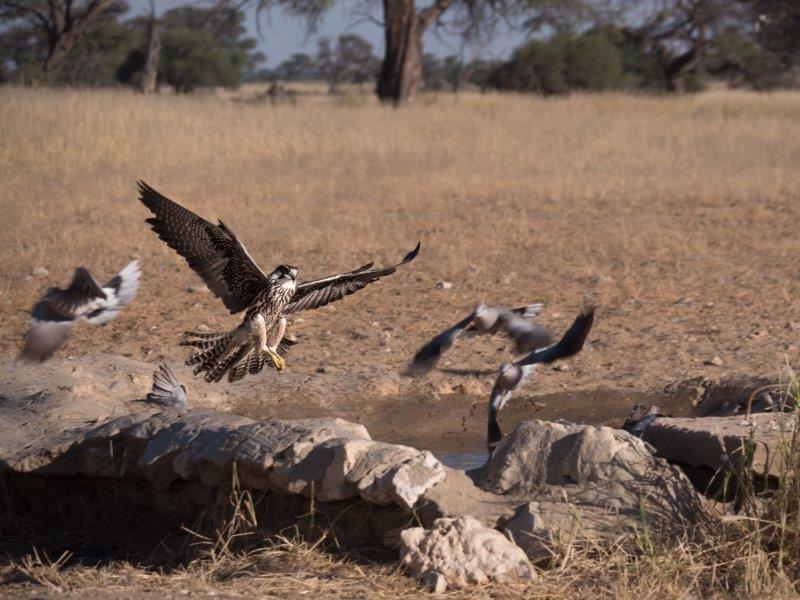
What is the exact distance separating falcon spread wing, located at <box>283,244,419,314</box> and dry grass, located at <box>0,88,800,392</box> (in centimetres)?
124

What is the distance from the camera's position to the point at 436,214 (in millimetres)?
10969

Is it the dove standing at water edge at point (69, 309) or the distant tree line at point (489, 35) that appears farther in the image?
the distant tree line at point (489, 35)

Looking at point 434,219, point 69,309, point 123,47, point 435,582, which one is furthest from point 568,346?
point 123,47

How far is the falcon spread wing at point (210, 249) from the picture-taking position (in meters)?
5.09

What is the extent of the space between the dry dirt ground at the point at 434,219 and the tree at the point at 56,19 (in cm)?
736

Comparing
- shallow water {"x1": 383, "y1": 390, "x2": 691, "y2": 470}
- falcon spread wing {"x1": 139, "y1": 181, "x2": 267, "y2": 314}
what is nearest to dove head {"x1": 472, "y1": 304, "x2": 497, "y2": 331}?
shallow water {"x1": 383, "y1": 390, "x2": 691, "y2": 470}

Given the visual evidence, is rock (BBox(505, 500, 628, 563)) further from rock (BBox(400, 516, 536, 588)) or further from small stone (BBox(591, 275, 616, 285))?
small stone (BBox(591, 275, 616, 285))

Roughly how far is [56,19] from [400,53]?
8816mm

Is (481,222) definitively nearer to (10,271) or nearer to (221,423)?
(10,271)

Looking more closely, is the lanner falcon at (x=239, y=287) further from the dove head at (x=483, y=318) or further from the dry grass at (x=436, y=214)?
the dry grass at (x=436, y=214)

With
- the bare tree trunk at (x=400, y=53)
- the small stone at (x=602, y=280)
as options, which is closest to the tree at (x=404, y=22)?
the bare tree trunk at (x=400, y=53)

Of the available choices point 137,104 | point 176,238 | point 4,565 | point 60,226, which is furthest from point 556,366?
point 137,104

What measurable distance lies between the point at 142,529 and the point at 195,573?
110 centimetres

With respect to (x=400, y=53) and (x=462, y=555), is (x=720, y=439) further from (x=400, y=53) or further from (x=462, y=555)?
(x=400, y=53)
